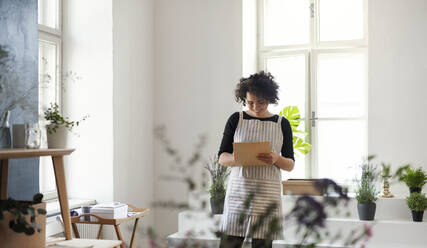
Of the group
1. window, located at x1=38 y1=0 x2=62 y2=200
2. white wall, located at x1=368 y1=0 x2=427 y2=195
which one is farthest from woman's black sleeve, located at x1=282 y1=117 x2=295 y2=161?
window, located at x1=38 y1=0 x2=62 y2=200

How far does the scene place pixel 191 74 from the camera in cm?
498

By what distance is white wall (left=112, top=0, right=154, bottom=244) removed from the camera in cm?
440

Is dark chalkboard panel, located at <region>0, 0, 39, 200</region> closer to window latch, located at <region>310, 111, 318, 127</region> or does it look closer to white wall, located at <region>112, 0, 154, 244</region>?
white wall, located at <region>112, 0, 154, 244</region>

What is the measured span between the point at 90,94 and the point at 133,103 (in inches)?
17.7

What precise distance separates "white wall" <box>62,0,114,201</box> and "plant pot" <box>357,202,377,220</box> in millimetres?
2066

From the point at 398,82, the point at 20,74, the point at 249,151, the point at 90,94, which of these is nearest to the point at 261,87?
the point at 249,151

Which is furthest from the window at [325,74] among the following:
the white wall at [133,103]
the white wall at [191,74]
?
the white wall at [133,103]

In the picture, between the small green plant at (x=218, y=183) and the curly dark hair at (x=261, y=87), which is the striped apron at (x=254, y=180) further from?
the small green plant at (x=218, y=183)

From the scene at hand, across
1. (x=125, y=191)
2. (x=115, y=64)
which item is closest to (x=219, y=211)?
(x=125, y=191)

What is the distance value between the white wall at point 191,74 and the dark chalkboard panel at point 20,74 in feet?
7.55

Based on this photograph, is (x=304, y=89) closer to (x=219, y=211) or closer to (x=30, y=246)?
(x=219, y=211)

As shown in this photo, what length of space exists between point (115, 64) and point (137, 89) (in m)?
0.44

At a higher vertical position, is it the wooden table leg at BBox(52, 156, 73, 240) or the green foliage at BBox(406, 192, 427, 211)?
the wooden table leg at BBox(52, 156, 73, 240)

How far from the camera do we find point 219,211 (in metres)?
4.33
